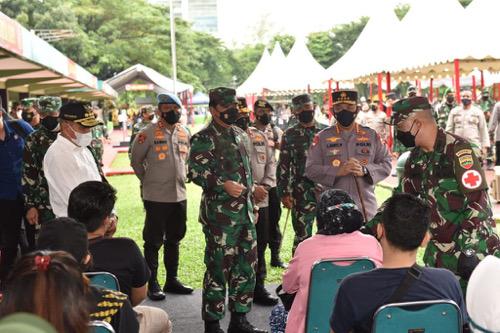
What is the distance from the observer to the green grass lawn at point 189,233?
753cm

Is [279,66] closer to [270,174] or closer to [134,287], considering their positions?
[270,174]

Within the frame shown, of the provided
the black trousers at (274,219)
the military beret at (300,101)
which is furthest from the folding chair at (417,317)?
the black trousers at (274,219)

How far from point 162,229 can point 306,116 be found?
1.80m

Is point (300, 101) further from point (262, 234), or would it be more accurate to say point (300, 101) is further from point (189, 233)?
point (189, 233)

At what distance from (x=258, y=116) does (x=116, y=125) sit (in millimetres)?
47719

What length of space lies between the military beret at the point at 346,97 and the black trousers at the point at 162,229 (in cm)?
191

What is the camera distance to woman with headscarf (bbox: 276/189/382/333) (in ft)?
12.1

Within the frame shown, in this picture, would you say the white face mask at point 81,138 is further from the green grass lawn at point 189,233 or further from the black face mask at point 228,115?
the green grass lawn at point 189,233

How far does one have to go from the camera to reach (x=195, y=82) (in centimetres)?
5822

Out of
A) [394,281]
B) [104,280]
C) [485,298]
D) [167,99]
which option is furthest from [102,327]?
[167,99]

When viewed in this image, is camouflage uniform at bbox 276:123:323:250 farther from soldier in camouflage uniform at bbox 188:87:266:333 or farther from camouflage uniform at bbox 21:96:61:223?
camouflage uniform at bbox 21:96:61:223

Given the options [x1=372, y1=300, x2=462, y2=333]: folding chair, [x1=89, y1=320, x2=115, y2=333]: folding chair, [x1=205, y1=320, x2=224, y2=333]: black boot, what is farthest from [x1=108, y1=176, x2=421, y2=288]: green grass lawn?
[x1=89, y1=320, x2=115, y2=333]: folding chair

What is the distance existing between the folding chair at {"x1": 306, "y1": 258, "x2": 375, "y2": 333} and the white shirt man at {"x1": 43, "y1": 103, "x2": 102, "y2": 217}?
206cm

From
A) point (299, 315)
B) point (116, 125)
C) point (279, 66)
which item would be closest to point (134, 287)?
point (299, 315)
